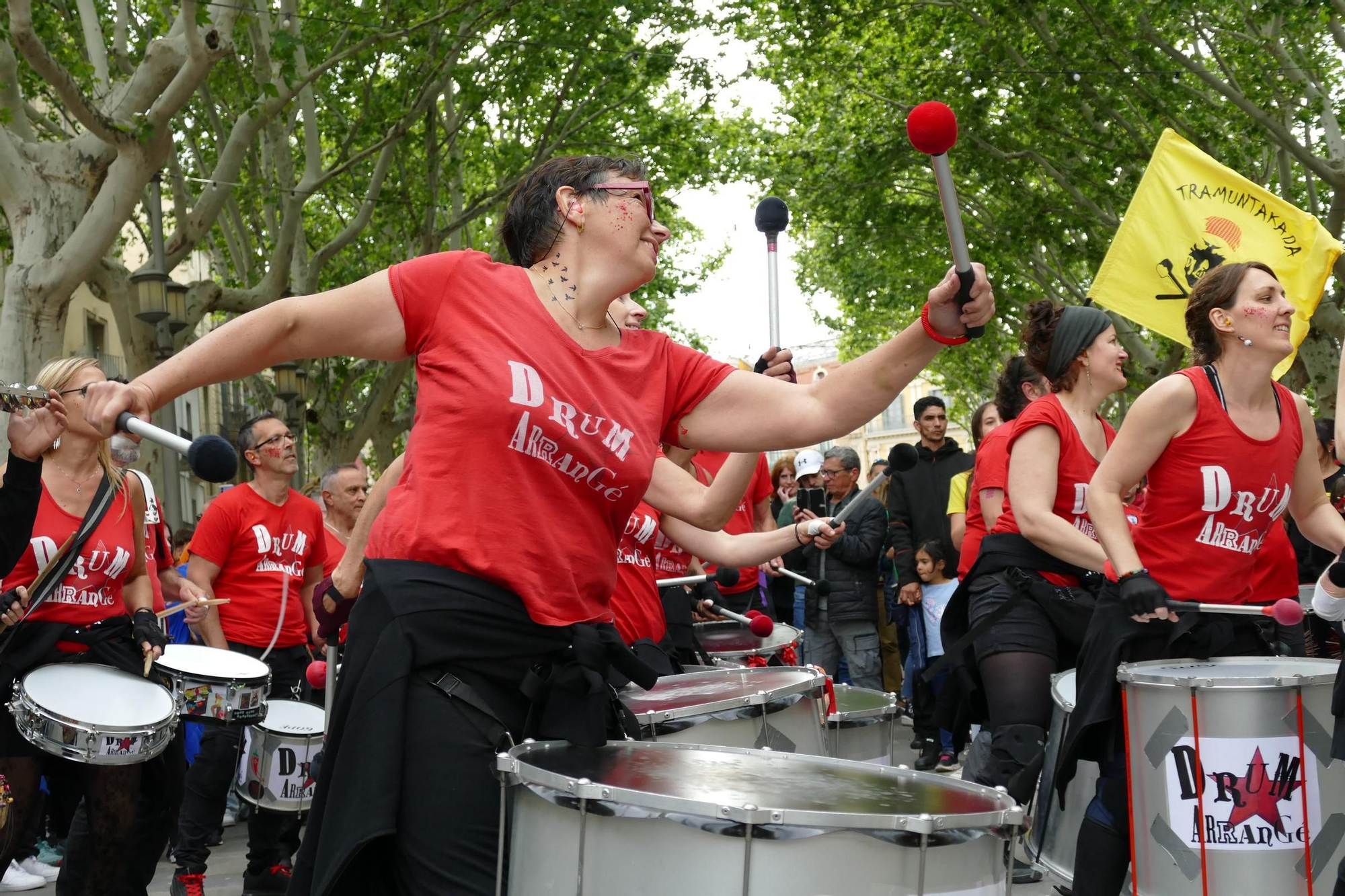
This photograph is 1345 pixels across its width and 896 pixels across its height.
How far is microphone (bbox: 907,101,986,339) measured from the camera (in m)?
2.74

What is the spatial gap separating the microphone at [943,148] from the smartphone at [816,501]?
7304mm

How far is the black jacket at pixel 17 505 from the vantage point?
4.63m

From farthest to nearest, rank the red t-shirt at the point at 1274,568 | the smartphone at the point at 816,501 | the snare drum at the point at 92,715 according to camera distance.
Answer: the smartphone at the point at 816,501 < the snare drum at the point at 92,715 < the red t-shirt at the point at 1274,568

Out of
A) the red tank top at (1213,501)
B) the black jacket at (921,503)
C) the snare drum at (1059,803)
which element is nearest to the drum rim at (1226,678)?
the red tank top at (1213,501)

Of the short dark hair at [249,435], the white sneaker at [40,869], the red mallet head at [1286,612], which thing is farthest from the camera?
the short dark hair at [249,435]

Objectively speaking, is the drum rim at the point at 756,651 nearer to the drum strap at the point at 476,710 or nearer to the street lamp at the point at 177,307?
the drum strap at the point at 476,710

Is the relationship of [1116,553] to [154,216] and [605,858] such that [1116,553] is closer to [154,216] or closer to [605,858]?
[605,858]

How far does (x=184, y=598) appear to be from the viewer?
6.85 m

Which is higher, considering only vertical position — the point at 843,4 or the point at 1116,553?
the point at 843,4

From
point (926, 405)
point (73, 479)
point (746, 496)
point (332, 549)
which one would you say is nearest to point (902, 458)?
point (73, 479)

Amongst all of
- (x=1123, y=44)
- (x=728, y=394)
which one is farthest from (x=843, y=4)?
(x=728, y=394)

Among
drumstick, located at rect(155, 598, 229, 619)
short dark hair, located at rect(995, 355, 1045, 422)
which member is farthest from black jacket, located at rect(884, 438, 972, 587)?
drumstick, located at rect(155, 598, 229, 619)

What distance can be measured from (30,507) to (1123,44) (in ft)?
49.2

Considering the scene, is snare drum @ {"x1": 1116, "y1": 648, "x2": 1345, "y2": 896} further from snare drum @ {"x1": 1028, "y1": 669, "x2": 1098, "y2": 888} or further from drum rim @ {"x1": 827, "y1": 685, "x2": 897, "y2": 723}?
drum rim @ {"x1": 827, "y1": 685, "x2": 897, "y2": 723}
